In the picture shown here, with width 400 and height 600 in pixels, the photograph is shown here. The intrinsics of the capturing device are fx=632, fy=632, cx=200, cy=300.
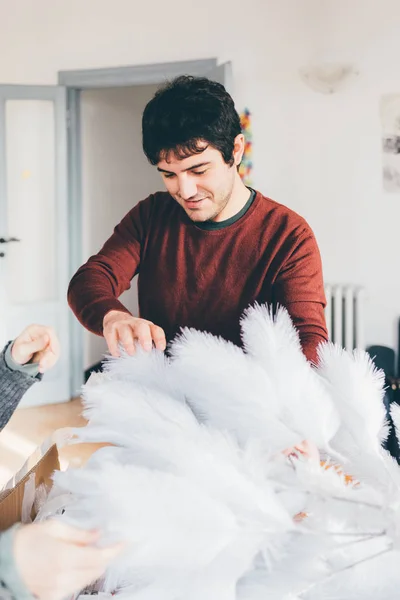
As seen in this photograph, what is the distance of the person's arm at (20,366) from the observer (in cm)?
102

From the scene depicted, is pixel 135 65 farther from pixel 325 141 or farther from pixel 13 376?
pixel 13 376

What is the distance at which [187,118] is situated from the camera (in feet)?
3.70

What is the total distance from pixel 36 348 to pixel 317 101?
11.5 ft

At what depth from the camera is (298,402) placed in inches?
11.9

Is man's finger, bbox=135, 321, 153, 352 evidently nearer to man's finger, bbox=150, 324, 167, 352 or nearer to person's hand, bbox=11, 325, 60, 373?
man's finger, bbox=150, 324, 167, 352

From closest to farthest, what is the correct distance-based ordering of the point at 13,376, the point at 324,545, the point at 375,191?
the point at 324,545 < the point at 13,376 < the point at 375,191

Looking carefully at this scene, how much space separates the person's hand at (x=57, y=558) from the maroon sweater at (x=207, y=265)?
0.82 metres

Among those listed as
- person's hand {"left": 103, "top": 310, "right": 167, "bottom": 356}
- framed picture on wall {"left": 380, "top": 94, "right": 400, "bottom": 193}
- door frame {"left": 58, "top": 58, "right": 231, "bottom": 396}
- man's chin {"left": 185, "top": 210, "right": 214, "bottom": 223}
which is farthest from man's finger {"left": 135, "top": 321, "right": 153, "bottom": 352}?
door frame {"left": 58, "top": 58, "right": 231, "bottom": 396}

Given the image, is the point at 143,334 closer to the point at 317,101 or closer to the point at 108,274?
the point at 108,274

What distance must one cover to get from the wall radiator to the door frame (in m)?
1.68

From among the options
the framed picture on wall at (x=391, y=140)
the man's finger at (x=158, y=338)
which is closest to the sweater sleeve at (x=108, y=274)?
the man's finger at (x=158, y=338)

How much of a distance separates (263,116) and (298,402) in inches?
161

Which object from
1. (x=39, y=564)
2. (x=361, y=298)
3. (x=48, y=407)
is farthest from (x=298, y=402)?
(x=48, y=407)

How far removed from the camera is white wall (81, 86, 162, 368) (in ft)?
16.7
